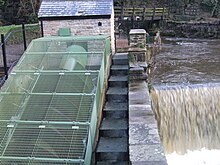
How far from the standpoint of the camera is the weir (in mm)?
10312

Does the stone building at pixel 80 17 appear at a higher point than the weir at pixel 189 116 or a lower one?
higher

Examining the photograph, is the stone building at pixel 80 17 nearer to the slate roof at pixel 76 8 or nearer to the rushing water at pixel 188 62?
the slate roof at pixel 76 8

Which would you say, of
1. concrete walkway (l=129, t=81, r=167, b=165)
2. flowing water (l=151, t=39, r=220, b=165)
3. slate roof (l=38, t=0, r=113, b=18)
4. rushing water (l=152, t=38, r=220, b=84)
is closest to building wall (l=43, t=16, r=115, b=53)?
slate roof (l=38, t=0, r=113, b=18)

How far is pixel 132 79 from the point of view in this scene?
835 cm

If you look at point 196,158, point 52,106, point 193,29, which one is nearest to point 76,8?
point 52,106

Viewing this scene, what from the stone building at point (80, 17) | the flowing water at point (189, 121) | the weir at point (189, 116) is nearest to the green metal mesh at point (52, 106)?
the flowing water at point (189, 121)

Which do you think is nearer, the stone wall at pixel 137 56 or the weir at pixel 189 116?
the stone wall at pixel 137 56

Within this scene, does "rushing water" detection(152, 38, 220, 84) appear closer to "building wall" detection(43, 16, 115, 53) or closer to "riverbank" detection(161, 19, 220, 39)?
"riverbank" detection(161, 19, 220, 39)

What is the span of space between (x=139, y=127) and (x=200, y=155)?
5580 millimetres

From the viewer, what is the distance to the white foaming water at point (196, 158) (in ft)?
A: 32.5

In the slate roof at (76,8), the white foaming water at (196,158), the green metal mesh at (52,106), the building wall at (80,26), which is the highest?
the slate roof at (76,8)

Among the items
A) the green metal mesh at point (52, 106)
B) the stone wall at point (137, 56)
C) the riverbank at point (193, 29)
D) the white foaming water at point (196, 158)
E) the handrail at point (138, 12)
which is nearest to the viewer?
the green metal mesh at point (52, 106)

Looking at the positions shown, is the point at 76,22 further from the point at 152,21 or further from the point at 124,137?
the point at 152,21

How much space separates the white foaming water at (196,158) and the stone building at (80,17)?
4.19m
